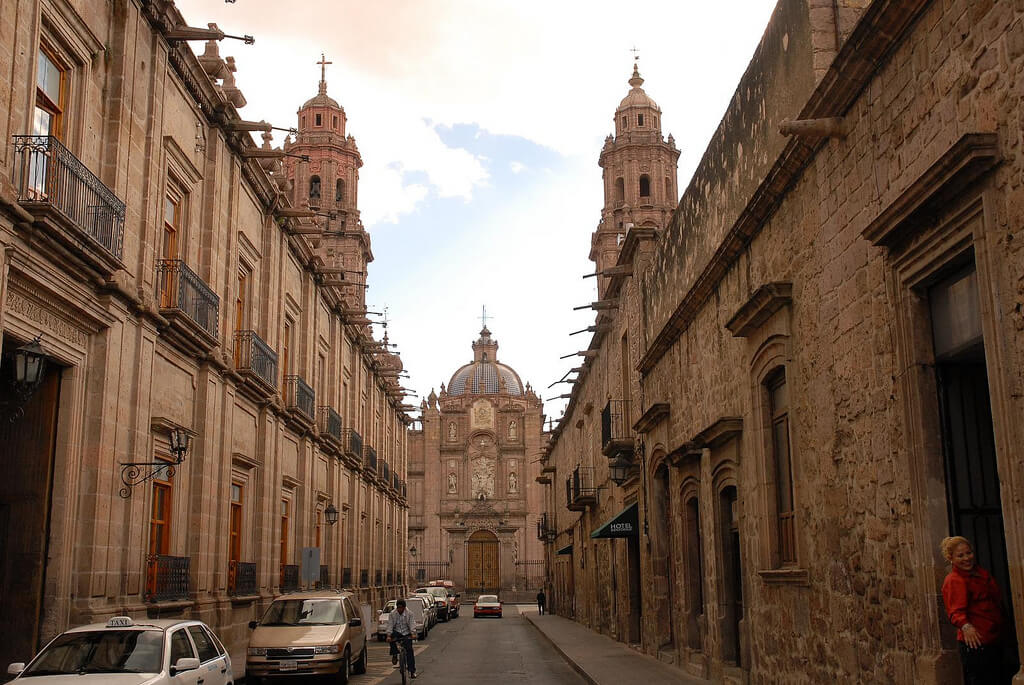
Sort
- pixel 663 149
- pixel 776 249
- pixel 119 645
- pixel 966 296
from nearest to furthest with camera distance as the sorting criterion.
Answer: pixel 966 296 → pixel 119 645 → pixel 776 249 → pixel 663 149

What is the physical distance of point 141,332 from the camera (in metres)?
15.0

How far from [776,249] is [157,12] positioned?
1020 cm

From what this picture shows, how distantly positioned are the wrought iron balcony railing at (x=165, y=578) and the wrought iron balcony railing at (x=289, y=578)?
25.0 feet

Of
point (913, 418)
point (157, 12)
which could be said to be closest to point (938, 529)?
point (913, 418)

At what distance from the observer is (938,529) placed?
7438 millimetres

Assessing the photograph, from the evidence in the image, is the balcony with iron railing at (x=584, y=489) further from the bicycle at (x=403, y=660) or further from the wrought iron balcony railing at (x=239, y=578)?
the bicycle at (x=403, y=660)

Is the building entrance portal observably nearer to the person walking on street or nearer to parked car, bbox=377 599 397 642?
the person walking on street

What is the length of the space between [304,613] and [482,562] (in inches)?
2156

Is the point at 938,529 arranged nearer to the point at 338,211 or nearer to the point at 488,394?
the point at 338,211

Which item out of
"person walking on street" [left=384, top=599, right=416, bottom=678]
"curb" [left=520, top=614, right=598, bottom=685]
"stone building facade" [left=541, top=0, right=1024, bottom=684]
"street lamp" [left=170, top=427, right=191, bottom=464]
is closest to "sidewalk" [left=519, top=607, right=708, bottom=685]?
"curb" [left=520, top=614, right=598, bottom=685]

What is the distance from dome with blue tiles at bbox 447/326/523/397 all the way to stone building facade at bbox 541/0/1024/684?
60.8m

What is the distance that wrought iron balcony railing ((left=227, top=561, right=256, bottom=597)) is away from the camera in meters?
20.6

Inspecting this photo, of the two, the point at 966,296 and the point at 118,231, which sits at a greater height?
the point at 118,231

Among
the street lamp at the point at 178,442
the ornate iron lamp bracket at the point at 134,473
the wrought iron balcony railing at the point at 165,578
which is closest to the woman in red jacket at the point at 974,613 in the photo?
the ornate iron lamp bracket at the point at 134,473
